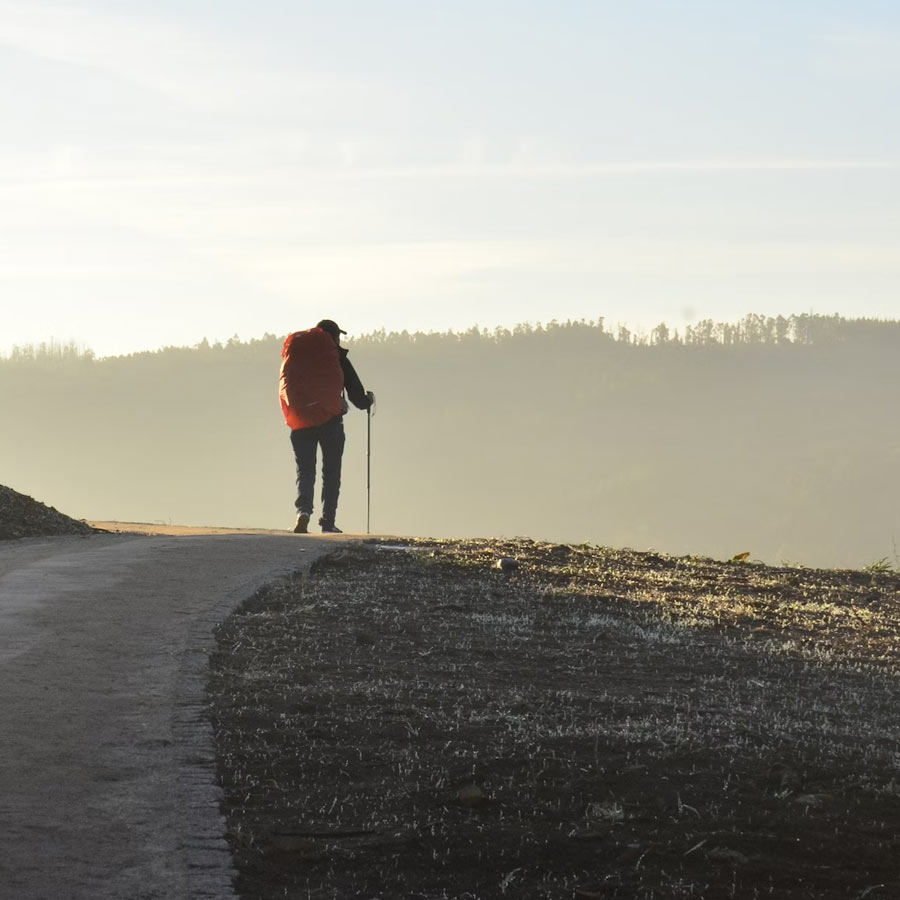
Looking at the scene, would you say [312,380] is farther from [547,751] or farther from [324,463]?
[547,751]

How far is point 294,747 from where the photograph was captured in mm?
6809

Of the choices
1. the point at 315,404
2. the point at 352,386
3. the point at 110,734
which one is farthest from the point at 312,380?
the point at 110,734

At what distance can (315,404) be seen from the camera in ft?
60.5

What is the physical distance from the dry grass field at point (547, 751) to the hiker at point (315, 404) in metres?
7.05

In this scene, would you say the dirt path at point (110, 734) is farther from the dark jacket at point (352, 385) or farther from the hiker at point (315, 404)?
the dark jacket at point (352, 385)

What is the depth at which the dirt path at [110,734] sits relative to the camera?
525 cm

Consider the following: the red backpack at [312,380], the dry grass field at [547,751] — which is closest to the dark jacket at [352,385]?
the red backpack at [312,380]

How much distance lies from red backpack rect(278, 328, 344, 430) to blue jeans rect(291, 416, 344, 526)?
0.39ft

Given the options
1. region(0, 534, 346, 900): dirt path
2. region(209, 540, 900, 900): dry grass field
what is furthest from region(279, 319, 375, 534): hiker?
region(209, 540, 900, 900): dry grass field

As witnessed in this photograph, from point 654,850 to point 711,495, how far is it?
595ft

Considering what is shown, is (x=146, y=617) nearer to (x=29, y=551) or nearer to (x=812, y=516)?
(x=29, y=551)

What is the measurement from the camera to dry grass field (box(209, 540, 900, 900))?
5520mm

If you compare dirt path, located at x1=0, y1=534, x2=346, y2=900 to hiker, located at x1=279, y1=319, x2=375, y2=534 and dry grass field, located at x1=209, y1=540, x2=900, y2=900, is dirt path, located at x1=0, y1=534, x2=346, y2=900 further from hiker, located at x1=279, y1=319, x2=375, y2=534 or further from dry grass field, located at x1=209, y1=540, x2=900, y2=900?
hiker, located at x1=279, y1=319, x2=375, y2=534

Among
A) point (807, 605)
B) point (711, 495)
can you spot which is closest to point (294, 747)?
point (807, 605)
